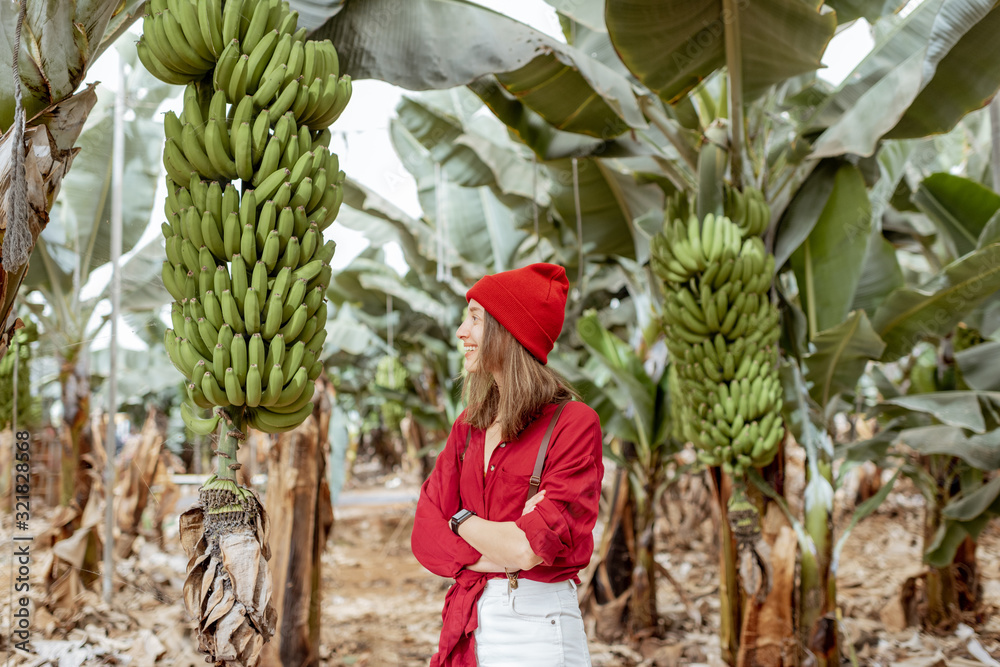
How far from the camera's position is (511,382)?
Result: 1.55 m

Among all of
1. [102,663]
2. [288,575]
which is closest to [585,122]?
[288,575]

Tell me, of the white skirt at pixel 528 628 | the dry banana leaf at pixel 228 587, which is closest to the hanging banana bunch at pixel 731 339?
the white skirt at pixel 528 628

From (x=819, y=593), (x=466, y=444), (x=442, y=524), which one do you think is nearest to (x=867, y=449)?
(x=819, y=593)

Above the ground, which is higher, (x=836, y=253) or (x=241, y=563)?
(x=836, y=253)

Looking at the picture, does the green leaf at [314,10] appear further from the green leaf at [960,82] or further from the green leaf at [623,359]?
the green leaf at [623,359]

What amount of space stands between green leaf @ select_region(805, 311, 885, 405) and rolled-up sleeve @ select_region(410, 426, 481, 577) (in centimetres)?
195

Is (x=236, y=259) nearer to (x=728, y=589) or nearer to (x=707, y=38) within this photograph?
(x=707, y=38)

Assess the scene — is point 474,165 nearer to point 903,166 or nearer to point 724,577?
point 903,166

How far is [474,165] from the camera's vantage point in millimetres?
4180

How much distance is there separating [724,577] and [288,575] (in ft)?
6.98

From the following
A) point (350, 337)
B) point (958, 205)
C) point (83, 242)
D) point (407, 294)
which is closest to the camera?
point (958, 205)

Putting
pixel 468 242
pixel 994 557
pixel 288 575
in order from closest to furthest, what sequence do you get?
pixel 288 575
pixel 468 242
pixel 994 557

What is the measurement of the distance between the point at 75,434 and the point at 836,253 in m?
4.58

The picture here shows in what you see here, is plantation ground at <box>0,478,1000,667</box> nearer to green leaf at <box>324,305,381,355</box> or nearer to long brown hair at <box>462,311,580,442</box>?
long brown hair at <box>462,311,580,442</box>
